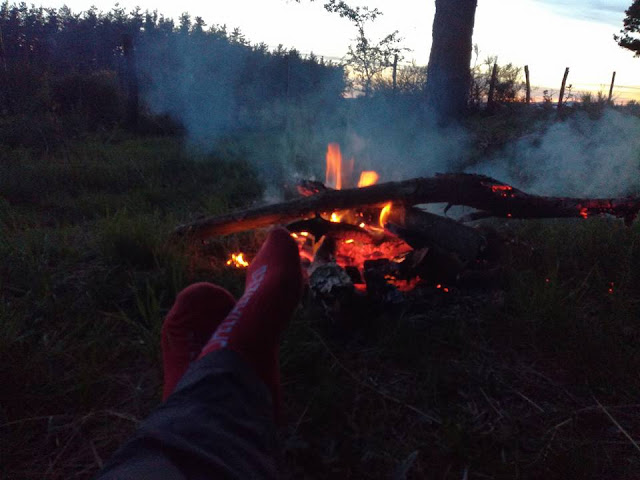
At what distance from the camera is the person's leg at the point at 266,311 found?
4.75 ft

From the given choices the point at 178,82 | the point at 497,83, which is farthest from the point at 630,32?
the point at 178,82

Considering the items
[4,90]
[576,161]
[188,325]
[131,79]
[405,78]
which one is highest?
[405,78]

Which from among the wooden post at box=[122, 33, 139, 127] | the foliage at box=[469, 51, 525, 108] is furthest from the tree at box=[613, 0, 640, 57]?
the wooden post at box=[122, 33, 139, 127]

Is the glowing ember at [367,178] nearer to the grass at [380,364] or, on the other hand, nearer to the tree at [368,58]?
the grass at [380,364]

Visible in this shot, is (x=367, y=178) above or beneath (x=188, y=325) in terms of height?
above

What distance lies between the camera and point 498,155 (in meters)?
5.60

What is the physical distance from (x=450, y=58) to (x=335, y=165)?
10.6ft

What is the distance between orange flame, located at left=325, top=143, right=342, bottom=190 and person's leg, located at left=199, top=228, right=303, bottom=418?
1.69 m

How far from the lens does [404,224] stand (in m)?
2.80

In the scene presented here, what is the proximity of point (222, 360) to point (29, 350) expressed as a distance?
3.38ft

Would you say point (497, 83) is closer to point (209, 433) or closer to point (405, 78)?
point (405, 78)

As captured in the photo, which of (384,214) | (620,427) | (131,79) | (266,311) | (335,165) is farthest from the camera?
(131,79)

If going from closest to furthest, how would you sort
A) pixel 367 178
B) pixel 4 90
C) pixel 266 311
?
pixel 266 311, pixel 367 178, pixel 4 90

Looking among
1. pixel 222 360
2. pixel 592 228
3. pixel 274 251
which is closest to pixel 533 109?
pixel 592 228
